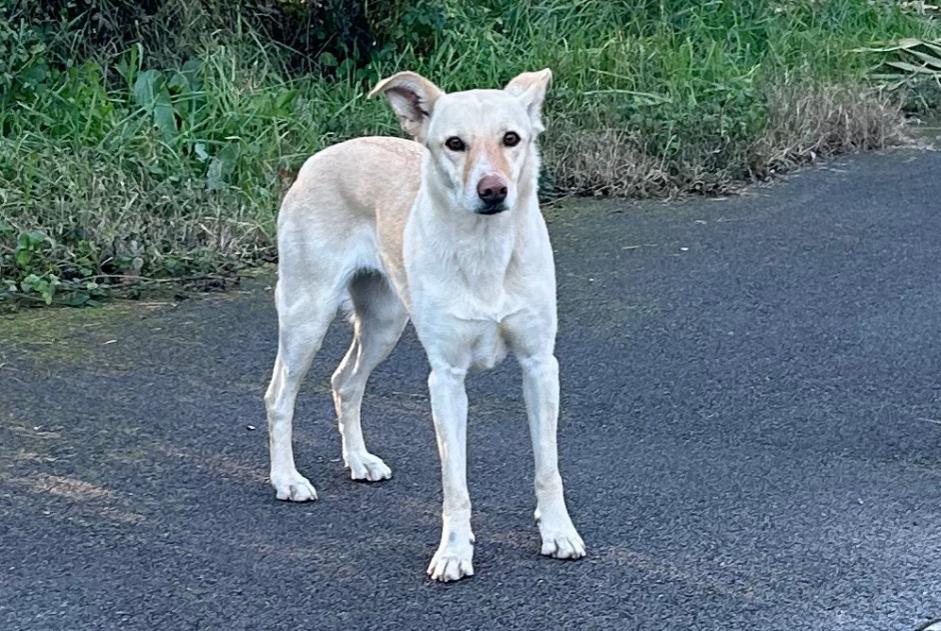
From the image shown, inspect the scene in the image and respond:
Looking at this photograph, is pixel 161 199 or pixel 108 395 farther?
pixel 161 199

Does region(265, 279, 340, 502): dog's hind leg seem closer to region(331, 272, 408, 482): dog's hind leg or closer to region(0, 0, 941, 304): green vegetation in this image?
region(331, 272, 408, 482): dog's hind leg

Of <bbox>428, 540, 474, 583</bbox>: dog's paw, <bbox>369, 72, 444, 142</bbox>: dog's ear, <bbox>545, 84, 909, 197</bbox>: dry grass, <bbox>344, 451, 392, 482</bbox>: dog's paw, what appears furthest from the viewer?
<bbox>545, 84, 909, 197</bbox>: dry grass

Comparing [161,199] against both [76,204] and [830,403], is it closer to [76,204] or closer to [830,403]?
[76,204]

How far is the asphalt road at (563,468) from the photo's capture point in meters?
4.10

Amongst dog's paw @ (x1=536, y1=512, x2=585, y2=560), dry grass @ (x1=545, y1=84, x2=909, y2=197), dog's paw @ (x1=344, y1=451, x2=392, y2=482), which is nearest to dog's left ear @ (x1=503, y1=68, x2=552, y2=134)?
dog's paw @ (x1=536, y1=512, x2=585, y2=560)

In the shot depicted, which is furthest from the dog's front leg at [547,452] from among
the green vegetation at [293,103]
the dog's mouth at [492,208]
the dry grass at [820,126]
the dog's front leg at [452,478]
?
the dry grass at [820,126]

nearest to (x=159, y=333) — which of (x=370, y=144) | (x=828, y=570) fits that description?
(x=370, y=144)

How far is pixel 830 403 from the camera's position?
565 centimetres

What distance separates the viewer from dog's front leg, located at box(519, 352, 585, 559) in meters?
4.29

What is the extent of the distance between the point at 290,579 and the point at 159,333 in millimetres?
2644

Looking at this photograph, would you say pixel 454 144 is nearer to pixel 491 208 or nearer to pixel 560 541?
pixel 491 208

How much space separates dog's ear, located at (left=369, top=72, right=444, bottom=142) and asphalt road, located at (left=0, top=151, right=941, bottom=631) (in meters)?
1.21

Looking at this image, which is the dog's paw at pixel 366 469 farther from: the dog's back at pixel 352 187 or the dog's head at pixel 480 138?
the dog's head at pixel 480 138

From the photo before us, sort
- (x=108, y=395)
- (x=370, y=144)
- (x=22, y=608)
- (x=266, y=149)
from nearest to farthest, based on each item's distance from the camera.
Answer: (x=22, y=608) → (x=370, y=144) → (x=108, y=395) → (x=266, y=149)
